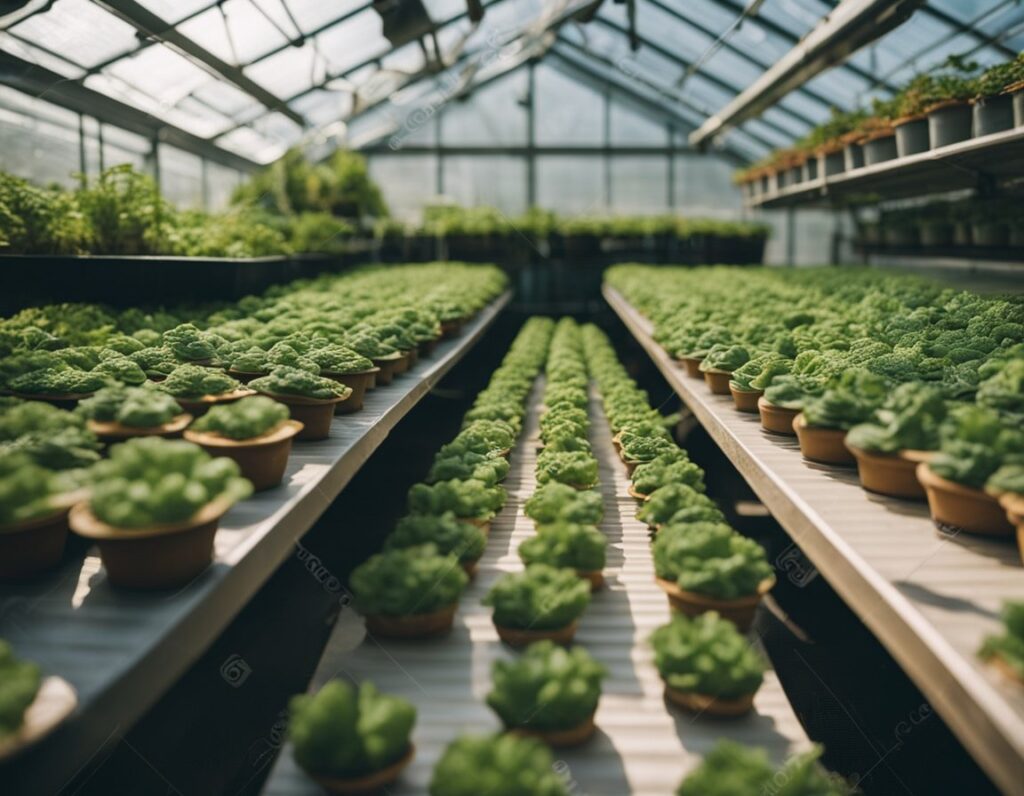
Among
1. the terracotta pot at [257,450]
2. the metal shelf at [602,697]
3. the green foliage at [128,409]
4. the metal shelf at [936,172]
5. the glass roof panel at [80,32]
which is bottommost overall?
the metal shelf at [602,697]

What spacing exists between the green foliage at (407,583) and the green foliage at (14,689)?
86cm

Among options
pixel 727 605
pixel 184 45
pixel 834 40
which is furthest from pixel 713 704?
pixel 184 45

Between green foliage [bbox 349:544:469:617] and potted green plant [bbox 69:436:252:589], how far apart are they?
0.44 meters

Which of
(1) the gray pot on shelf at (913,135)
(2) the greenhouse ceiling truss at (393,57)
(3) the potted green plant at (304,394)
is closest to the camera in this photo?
(3) the potted green plant at (304,394)

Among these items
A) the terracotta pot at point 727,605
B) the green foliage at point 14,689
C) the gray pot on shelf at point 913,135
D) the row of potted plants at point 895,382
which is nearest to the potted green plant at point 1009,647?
the row of potted plants at point 895,382

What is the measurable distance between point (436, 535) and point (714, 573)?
0.77m

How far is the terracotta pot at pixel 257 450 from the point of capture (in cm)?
232

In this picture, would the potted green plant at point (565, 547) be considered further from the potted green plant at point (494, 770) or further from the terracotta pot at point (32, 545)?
the terracotta pot at point (32, 545)

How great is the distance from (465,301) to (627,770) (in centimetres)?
480

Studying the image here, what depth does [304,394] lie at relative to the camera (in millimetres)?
2873

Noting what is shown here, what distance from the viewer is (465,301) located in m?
6.35

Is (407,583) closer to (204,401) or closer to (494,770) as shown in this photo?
(494,770)

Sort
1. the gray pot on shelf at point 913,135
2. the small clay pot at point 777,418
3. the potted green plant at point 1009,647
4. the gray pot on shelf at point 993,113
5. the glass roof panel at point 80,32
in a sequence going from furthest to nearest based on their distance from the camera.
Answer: the glass roof panel at point 80,32 → the gray pot on shelf at point 913,135 → the gray pot on shelf at point 993,113 → the small clay pot at point 777,418 → the potted green plant at point 1009,647

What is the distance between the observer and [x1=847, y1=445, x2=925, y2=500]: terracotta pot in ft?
7.53
